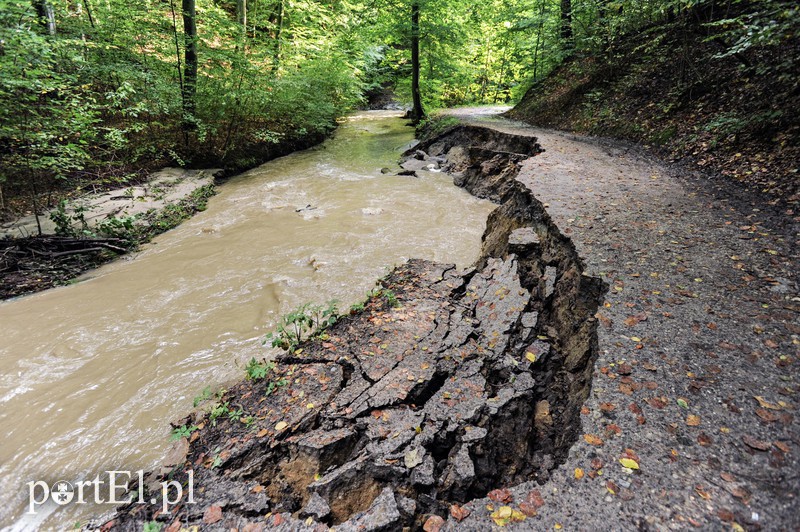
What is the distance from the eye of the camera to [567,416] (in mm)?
2680

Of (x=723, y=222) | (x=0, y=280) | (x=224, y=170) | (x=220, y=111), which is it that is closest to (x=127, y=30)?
(x=220, y=111)

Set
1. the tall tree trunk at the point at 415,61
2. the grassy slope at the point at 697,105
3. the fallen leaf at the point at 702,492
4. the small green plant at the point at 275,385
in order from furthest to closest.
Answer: the tall tree trunk at the point at 415,61, the grassy slope at the point at 697,105, the small green plant at the point at 275,385, the fallen leaf at the point at 702,492

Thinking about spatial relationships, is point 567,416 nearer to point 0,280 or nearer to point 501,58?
point 0,280

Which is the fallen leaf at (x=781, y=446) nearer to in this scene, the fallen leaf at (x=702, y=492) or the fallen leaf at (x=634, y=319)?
the fallen leaf at (x=702, y=492)

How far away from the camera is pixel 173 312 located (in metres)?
5.12

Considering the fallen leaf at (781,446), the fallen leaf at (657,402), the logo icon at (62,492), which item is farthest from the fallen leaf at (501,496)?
the logo icon at (62,492)

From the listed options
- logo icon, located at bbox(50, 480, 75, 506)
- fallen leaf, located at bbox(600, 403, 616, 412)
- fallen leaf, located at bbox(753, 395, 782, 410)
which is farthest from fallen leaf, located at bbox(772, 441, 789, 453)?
logo icon, located at bbox(50, 480, 75, 506)

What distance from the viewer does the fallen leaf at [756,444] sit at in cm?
205

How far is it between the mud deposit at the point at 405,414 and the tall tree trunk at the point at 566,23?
12.0m

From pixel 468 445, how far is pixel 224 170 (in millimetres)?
11736

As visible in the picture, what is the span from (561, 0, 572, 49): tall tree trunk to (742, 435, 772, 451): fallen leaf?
45.5ft

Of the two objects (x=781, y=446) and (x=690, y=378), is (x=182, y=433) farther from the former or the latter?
(x=781, y=446)

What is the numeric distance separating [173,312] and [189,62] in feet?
27.6

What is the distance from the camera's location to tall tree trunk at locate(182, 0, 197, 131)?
9.52 metres
